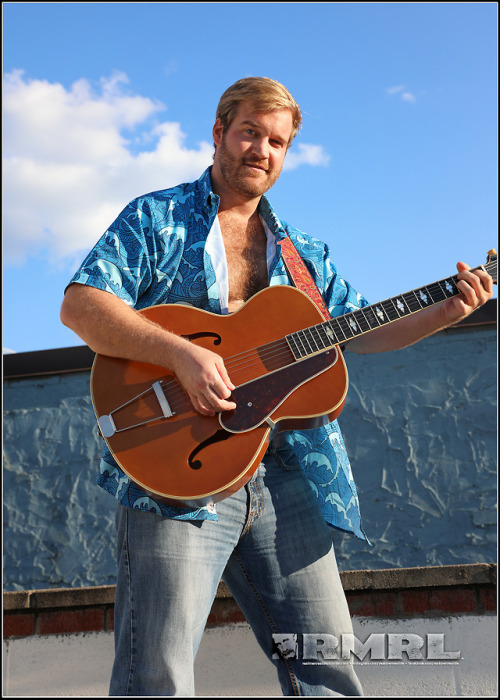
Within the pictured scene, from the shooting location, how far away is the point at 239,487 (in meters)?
1.98

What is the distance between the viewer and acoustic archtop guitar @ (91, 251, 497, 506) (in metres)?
1.96

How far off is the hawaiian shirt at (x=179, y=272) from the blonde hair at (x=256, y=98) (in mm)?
302

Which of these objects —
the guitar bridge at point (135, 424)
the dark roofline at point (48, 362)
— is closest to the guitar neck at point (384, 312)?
the guitar bridge at point (135, 424)

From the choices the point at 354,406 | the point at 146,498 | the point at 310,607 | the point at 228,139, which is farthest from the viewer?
the point at 354,406

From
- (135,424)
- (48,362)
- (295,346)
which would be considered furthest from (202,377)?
(48,362)

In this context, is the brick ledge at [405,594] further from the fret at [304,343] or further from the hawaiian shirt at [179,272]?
the fret at [304,343]

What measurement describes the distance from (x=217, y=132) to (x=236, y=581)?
1.68 meters

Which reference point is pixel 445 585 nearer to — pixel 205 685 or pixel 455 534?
pixel 205 685

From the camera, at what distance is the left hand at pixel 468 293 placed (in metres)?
2.39

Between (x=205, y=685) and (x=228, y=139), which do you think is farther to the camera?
(x=205, y=685)

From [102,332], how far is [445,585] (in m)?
1.82

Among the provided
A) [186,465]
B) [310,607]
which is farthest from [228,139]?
[310,607]

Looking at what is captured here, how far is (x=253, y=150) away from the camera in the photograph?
94.5 inches

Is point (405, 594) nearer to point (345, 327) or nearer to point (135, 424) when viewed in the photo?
point (345, 327)
